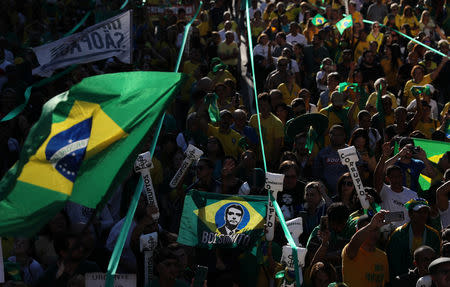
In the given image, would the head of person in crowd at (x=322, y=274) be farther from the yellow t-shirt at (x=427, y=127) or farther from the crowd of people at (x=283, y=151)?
the yellow t-shirt at (x=427, y=127)

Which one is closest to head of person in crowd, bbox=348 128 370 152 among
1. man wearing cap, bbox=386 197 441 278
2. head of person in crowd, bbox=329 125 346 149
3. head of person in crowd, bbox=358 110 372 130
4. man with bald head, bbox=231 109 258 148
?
head of person in crowd, bbox=329 125 346 149

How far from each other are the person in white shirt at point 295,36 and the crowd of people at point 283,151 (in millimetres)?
23

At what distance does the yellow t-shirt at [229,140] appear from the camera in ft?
32.3

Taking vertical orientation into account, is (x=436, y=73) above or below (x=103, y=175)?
below

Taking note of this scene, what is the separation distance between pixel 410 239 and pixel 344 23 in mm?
8715

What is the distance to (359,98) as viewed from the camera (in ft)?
37.1

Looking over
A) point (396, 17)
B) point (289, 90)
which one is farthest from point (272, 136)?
point (396, 17)

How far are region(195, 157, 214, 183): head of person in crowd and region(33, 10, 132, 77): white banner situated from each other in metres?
2.24

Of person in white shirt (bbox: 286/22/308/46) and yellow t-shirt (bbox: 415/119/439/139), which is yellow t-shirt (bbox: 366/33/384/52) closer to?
person in white shirt (bbox: 286/22/308/46)

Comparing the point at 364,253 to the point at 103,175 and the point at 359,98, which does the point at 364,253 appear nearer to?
the point at 103,175

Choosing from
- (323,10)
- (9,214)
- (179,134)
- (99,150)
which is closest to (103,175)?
(99,150)

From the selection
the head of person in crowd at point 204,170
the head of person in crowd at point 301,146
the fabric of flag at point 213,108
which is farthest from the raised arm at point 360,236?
the fabric of flag at point 213,108

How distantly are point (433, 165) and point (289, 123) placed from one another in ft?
5.72

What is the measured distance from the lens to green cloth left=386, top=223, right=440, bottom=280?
701cm
